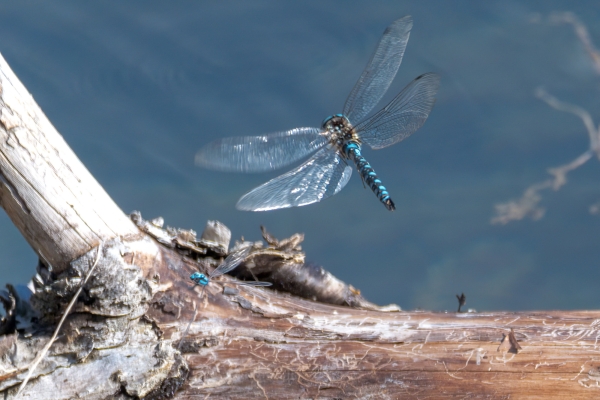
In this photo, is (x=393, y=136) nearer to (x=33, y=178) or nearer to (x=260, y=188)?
(x=260, y=188)

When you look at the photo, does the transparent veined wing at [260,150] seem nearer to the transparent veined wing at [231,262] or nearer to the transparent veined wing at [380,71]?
the transparent veined wing at [380,71]

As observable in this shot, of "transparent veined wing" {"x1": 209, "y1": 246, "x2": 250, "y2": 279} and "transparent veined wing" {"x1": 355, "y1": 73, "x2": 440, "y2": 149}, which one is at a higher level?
"transparent veined wing" {"x1": 355, "y1": 73, "x2": 440, "y2": 149}

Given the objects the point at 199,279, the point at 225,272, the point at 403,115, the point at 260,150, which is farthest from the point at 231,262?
the point at 403,115

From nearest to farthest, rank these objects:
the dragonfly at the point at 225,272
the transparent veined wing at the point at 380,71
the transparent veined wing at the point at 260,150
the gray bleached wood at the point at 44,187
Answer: the gray bleached wood at the point at 44,187, the dragonfly at the point at 225,272, the transparent veined wing at the point at 260,150, the transparent veined wing at the point at 380,71

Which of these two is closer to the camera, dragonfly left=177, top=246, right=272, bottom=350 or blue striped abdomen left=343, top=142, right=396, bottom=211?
dragonfly left=177, top=246, right=272, bottom=350

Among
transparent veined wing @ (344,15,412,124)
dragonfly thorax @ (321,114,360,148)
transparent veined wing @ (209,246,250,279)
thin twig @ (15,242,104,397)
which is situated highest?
transparent veined wing @ (344,15,412,124)

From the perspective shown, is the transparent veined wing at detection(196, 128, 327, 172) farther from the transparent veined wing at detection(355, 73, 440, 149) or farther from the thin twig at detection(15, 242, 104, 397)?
the thin twig at detection(15, 242, 104, 397)

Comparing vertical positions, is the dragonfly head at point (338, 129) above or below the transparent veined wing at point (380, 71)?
below

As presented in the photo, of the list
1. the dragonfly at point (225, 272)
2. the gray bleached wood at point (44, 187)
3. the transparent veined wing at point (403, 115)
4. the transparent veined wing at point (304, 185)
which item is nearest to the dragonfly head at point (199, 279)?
the dragonfly at point (225, 272)

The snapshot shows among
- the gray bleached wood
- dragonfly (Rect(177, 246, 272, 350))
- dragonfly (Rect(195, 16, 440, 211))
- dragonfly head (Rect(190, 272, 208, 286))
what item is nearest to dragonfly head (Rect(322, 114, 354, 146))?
dragonfly (Rect(195, 16, 440, 211))
